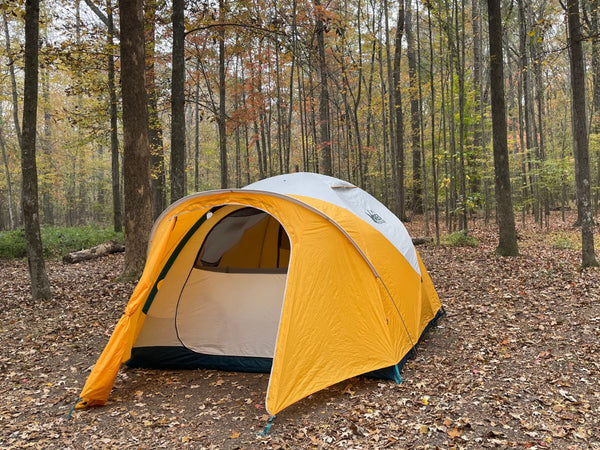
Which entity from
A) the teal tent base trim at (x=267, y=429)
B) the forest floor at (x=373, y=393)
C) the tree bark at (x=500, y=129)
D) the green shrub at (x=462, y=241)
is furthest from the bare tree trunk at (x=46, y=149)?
the teal tent base trim at (x=267, y=429)

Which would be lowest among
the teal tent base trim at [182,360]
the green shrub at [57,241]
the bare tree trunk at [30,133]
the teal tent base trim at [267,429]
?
the teal tent base trim at [267,429]

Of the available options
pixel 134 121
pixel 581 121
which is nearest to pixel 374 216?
pixel 134 121

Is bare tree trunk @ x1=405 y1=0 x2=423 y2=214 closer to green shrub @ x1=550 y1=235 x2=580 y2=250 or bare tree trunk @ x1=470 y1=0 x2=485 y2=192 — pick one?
bare tree trunk @ x1=470 y1=0 x2=485 y2=192

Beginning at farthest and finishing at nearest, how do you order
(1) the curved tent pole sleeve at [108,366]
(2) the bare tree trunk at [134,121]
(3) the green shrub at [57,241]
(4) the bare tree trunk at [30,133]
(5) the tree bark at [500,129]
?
1. (3) the green shrub at [57,241]
2. (5) the tree bark at [500,129]
3. (2) the bare tree trunk at [134,121]
4. (4) the bare tree trunk at [30,133]
5. (1) the curved tent pole sleeve at [108,366]

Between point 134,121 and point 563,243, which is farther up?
point 134,121

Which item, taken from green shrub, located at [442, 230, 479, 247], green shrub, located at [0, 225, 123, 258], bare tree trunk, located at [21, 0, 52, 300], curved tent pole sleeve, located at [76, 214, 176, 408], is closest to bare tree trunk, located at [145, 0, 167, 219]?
green shrub, located at [0, 225, 123, 258]

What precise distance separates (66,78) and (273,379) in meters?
22.6

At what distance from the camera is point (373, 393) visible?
388cm

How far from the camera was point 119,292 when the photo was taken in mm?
7477

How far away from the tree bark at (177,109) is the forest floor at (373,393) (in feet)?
9.48

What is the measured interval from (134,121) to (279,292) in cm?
435

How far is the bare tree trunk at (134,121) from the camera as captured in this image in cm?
691

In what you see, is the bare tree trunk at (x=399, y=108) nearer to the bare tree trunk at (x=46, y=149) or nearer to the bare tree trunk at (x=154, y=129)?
the bare tree trunk at (x=154, y=129)

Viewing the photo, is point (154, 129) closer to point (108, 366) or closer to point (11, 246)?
point (11, 246)
